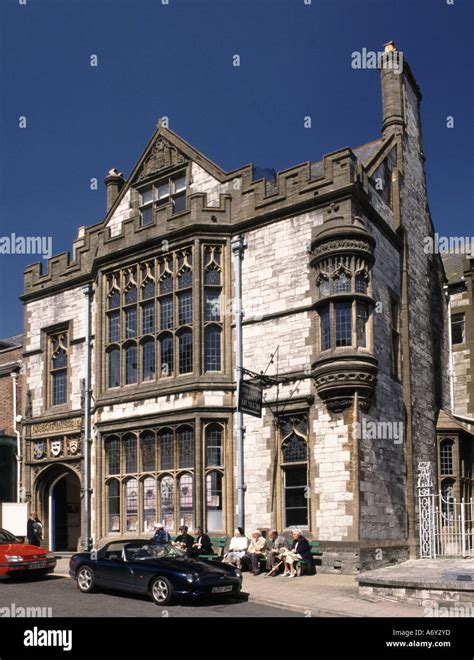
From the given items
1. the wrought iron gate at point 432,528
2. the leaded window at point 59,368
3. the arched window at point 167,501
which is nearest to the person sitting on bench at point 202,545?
the arched window at point 167,501

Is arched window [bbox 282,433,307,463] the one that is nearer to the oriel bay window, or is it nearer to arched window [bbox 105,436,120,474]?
the oriel bay window

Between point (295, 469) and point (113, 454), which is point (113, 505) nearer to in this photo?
point (113, 454)

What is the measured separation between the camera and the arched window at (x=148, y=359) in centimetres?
2525

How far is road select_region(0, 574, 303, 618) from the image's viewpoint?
14914mm

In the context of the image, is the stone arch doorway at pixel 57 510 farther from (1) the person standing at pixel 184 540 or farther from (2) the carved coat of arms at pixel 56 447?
(1) the person standing at pixel 184 540

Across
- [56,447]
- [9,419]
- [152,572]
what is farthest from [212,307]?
[9,419]

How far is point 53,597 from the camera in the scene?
16.8m

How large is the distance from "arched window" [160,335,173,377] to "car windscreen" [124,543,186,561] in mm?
7711

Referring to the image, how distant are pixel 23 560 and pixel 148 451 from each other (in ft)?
20.2

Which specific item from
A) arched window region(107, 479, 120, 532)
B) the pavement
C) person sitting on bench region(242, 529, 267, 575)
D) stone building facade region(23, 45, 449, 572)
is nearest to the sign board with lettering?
stone building facade region(23, 45, 449, 572)

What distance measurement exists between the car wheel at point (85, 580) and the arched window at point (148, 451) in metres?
6.72

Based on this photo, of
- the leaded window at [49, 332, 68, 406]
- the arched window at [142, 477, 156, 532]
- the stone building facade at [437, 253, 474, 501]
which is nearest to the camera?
the arched window at [142, 477, 156, 532]

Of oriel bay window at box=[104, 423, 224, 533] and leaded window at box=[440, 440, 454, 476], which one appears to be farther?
leaded window at box=[440, 440, 454, 476]
